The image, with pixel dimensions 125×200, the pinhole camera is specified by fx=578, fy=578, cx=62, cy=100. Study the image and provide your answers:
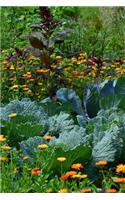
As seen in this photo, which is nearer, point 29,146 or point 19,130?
point 29,146

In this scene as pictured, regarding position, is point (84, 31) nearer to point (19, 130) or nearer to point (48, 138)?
point (19, 130)

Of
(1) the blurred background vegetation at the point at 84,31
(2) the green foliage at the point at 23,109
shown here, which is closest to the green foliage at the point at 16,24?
(1) the blurred background vegetation at the point at 84,31

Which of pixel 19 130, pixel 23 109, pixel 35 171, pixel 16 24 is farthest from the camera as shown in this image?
pixel 16 24

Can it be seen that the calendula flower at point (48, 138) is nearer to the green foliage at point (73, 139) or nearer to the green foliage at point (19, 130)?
the green foliage at point (73, 139)

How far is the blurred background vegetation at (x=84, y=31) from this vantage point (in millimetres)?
8180

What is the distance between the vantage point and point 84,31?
9102mm

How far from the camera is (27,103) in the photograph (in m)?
4.56

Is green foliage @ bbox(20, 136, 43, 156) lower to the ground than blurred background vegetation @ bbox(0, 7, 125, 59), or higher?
lower

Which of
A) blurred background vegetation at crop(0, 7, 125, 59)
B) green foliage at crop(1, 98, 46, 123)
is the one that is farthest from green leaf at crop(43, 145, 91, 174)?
blurred background vegetation at crop(0, 7, 125, 59)

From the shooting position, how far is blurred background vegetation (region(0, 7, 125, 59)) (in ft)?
26.8

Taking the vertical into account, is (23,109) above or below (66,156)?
above

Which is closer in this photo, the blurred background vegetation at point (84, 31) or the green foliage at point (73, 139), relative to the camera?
the green foliage at point (73, 139)

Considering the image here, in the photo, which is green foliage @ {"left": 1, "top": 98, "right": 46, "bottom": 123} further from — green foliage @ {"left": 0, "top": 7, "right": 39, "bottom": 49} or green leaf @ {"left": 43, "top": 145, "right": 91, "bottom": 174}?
green foliage @ {"left": 0, "top": 7, "right": 39, "bottom": 49}

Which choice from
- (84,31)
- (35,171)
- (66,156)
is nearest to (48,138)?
(66,156)
